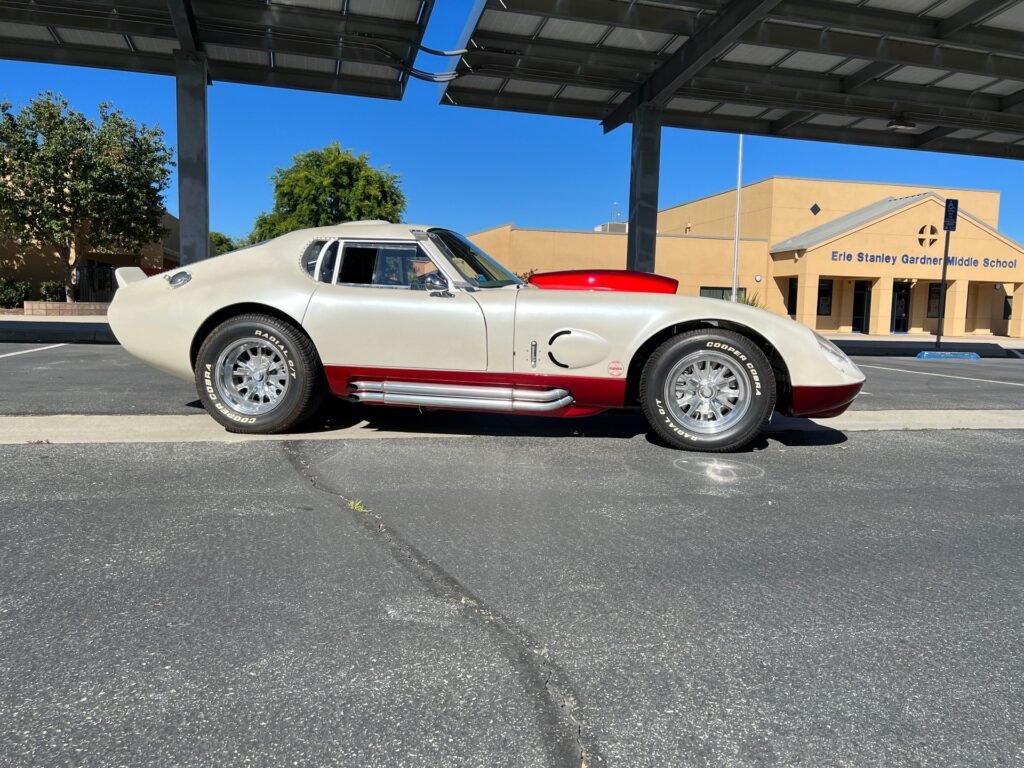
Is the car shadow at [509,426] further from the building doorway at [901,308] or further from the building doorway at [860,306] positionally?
the building doorway at [901,308]

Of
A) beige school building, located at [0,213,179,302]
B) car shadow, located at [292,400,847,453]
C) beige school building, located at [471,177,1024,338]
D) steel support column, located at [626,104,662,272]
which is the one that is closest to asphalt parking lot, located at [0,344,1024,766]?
car shadow, located at [292,400,847,453]

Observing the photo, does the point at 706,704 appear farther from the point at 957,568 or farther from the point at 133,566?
the point at 133,566

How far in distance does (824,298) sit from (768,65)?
22.6m

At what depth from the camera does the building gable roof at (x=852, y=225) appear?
3130 cm

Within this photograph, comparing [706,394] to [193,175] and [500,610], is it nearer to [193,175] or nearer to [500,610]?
[500,610]

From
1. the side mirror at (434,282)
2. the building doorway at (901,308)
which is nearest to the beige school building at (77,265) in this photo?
the side mirror at (434,282)

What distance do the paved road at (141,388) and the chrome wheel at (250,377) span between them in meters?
0.97

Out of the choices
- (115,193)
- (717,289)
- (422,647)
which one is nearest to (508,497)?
(422,647)

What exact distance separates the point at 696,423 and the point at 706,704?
3055mm

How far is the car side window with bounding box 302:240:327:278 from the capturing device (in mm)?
4977

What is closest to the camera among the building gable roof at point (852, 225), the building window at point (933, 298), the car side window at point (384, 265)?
the car side window at point (384, 265)

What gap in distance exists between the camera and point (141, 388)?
6828mm


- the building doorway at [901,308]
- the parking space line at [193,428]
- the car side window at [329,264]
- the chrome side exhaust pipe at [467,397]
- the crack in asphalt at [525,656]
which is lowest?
the crack in asphalt at [525,656]

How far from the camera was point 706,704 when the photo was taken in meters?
1.85
